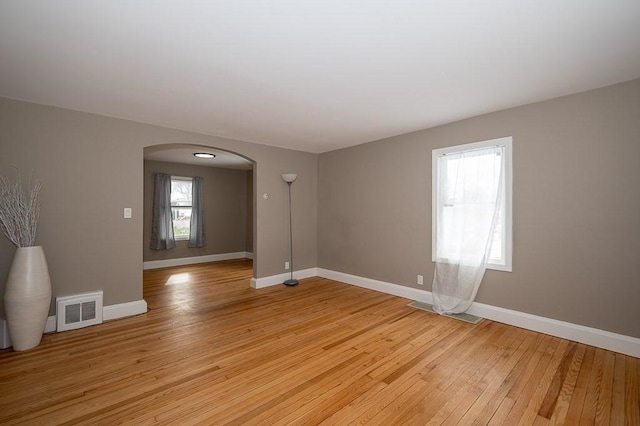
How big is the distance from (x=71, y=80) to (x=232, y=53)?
5.47ft

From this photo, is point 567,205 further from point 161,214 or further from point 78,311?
point 161,214

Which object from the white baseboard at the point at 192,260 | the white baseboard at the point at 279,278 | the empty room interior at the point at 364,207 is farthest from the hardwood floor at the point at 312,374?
the white baseboard at the point at 192,260

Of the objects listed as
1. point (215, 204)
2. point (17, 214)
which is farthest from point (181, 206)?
point (17, 214)

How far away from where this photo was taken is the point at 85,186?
3445mm

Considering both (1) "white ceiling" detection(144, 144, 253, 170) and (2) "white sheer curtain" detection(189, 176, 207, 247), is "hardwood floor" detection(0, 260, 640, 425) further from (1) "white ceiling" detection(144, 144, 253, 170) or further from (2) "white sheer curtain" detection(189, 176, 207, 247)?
(2) "white sheer curtain" detection(189, 176, 207, 247)

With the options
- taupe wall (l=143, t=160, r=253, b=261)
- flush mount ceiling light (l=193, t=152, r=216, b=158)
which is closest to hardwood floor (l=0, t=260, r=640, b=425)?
flush mount ceiling light (l=193, t=152, r=216, b=158)

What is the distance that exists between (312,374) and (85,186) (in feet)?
11.1

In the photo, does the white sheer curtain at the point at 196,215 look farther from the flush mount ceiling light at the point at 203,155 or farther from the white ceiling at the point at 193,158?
the flush mount ceiling light at the point at 203,155

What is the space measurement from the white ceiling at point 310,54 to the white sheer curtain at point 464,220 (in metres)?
0.67

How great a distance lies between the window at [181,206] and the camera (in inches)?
285

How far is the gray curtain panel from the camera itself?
6.79 meters

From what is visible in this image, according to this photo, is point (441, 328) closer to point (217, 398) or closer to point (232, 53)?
point (217, 398)

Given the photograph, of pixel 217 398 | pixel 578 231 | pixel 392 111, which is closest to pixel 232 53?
pixel 392 111

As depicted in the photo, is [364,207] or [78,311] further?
[364,207]
